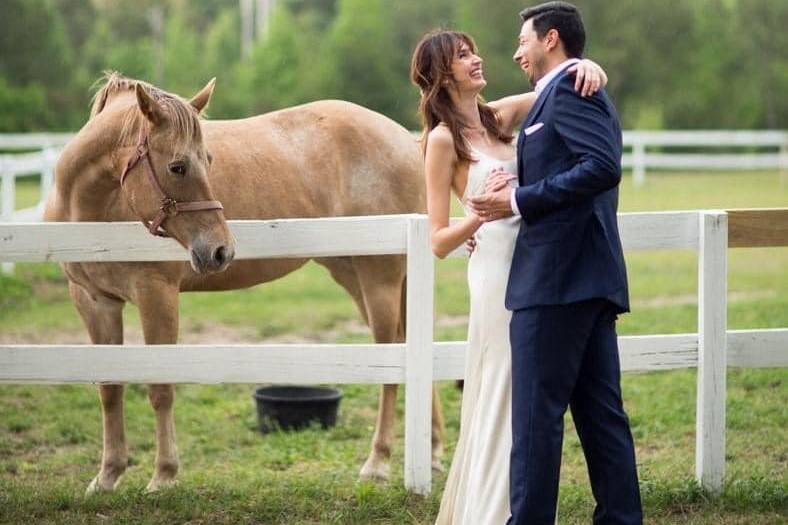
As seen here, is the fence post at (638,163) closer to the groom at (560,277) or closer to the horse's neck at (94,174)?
the horse's neck at (94,174)

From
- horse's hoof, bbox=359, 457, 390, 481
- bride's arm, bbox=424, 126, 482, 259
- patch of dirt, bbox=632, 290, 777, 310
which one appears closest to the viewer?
bride's arm, bbox=424, 126, 482, 259

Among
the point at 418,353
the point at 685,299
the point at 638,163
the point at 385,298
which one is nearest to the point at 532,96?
the point at 418,353

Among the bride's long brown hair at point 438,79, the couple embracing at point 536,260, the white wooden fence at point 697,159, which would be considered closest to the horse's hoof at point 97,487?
the couple embracing at point 536,260

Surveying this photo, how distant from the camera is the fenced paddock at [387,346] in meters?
4.99

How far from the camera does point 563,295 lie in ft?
12.2

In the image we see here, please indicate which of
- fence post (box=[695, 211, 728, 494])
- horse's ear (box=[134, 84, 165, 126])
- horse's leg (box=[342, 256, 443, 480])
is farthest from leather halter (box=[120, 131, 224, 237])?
fence post (box=[695, 211, 728, 494])

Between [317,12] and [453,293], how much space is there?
2605 inches

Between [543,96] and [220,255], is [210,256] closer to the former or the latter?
[220,255]

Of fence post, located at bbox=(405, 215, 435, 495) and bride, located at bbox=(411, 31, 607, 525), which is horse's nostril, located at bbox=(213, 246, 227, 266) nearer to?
fence post, located at bbox=(405, 215, 435, 495)

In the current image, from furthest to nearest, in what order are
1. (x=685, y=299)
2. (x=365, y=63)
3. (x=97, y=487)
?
1. (x=365, y=63)
2. (x=685, y=299)
3. (x=97, y=487)

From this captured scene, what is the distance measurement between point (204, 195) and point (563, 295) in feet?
6.38

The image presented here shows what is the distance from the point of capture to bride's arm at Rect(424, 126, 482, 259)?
396 cm

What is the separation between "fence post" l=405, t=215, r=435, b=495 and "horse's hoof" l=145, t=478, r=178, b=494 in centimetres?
117

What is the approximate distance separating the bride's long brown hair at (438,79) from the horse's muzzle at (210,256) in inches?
47.0
